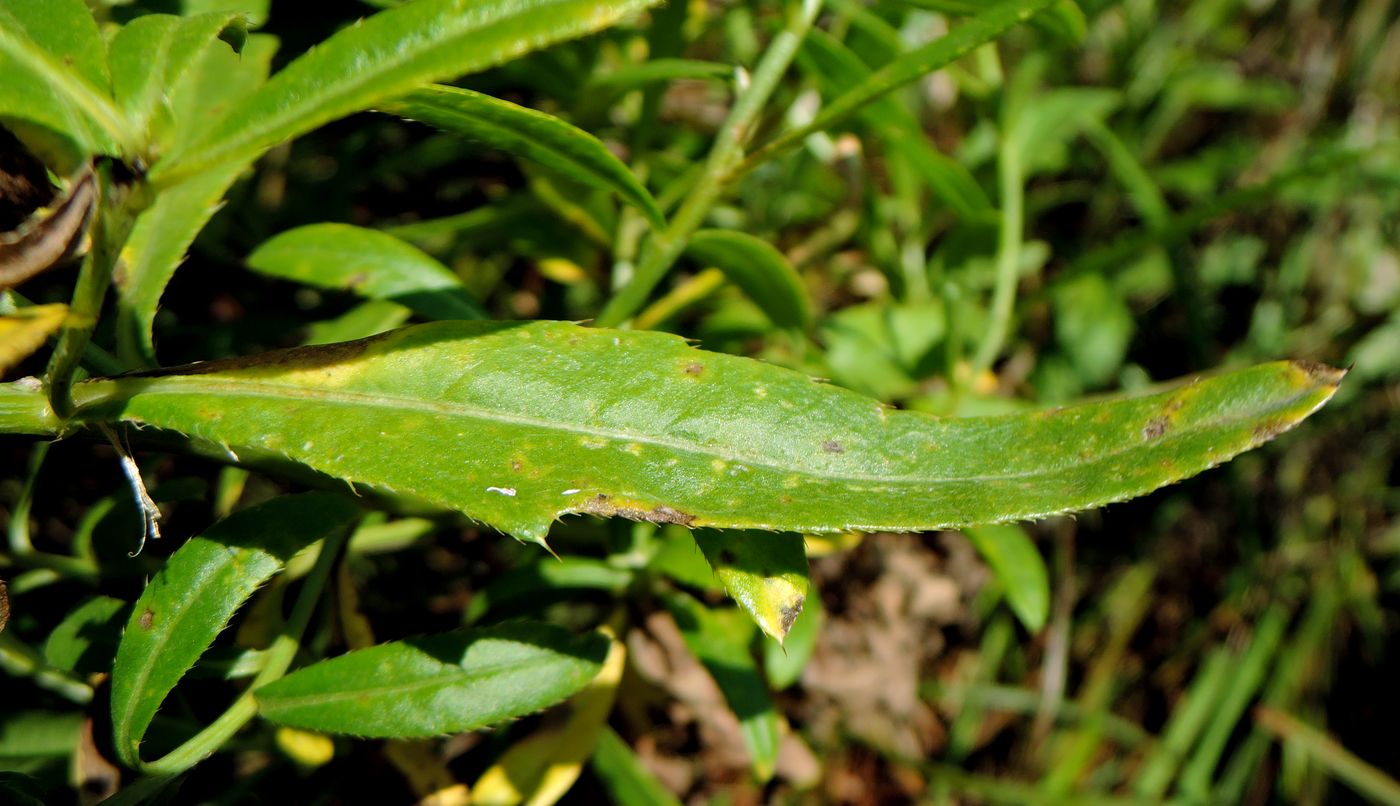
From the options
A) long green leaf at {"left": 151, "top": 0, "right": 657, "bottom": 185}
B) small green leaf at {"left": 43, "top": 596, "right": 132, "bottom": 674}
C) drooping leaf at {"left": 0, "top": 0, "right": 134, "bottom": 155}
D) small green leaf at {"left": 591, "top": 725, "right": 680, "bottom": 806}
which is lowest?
small green leaf at {"left": 591, "top": 725, "right": 680, "bottom": 806}

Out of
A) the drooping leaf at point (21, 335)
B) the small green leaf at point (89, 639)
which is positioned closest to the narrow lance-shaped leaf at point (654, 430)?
the drooping leaf at point (21, 335)

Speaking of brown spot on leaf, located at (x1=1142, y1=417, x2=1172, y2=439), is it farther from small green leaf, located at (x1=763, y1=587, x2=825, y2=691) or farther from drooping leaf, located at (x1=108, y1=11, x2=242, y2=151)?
A: drooping leaf, located at (x1=108, y1=11, x2=242, y2=151)

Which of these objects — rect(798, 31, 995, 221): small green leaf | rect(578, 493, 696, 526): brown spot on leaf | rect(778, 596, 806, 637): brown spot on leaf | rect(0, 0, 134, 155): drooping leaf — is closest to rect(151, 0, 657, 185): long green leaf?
rect(0, 0, 134, 155): drooping leaf

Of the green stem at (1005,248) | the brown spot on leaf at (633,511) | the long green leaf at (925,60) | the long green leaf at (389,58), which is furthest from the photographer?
the green stem at (1005,248)

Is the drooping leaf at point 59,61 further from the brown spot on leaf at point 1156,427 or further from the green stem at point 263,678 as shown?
the brown spot on leaf at point 1156,427

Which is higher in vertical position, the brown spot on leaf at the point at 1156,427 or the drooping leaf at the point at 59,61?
the drooping leaf at the point at 59,61

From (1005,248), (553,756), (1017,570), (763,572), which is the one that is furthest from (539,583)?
(1005,248)

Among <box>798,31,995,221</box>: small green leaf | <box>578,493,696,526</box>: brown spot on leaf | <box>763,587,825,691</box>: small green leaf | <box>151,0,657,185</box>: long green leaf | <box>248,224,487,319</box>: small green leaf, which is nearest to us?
<box>151,0,657,185</box>: long green leaf

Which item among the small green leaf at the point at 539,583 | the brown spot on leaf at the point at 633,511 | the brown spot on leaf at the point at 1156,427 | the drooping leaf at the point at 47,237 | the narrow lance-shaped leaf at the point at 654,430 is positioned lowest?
the small green leaf at the point at 539,583
